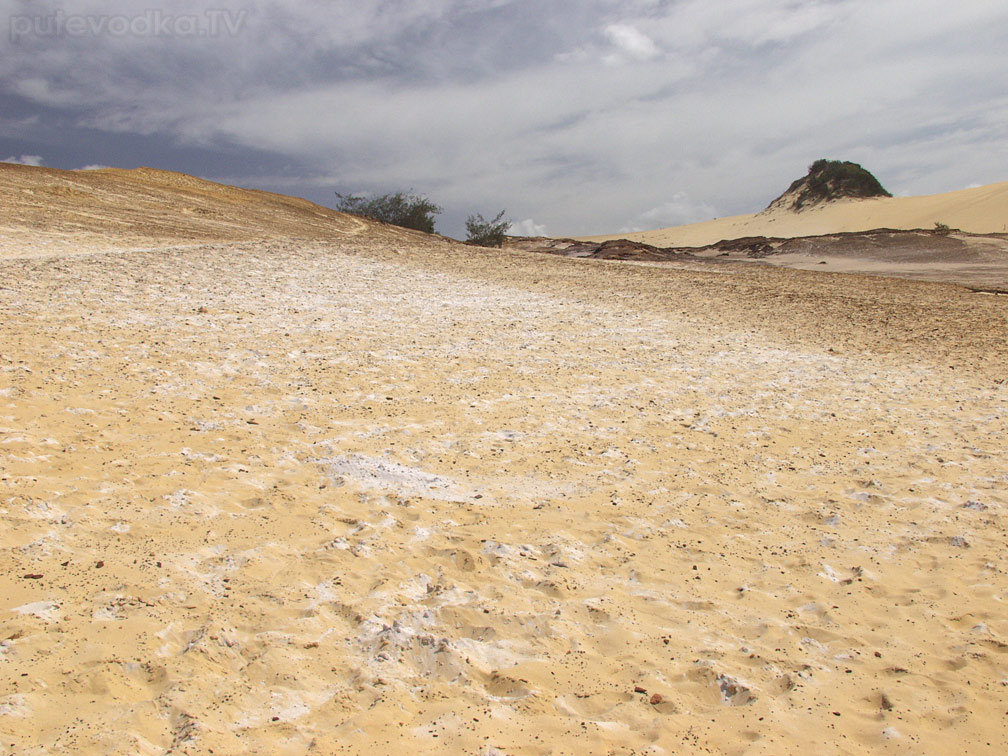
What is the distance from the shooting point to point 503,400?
21.5ft

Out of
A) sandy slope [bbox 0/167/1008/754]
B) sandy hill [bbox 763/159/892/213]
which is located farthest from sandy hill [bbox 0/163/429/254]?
sandy hill [bbox 763/159/892/213]

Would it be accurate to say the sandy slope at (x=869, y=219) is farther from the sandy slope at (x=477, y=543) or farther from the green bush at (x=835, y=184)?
the sandy slope at (x=477, y=543)

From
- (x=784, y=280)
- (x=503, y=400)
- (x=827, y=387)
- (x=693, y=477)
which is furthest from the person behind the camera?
(x=784, y=280)

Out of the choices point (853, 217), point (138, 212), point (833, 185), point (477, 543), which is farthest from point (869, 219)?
point (477, 543)

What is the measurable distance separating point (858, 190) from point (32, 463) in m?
61.0

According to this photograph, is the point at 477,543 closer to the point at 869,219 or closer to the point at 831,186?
the point at 869,219

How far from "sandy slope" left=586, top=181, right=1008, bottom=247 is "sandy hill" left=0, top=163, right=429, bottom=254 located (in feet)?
116

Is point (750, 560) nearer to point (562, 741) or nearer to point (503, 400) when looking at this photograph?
point (562, 741)

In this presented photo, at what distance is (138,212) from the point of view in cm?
1738

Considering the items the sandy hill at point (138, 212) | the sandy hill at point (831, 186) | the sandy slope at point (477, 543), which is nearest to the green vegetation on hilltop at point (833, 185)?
the sandy hill at point (831, 186)

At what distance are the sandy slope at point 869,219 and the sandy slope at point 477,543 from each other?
3913 centimetres

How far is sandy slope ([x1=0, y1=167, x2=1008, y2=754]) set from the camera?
99.9 inches

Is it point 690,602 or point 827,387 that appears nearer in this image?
point 690,602

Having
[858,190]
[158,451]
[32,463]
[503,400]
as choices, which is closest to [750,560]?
[503,400]
